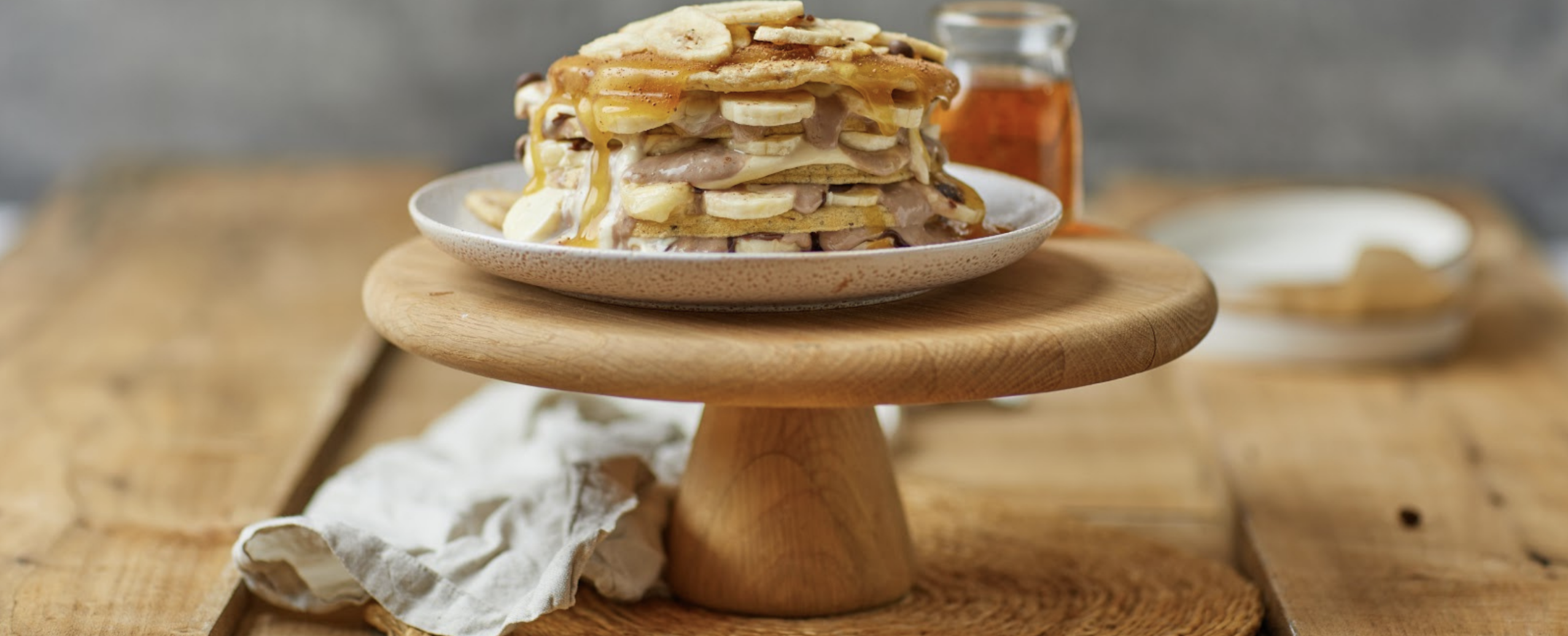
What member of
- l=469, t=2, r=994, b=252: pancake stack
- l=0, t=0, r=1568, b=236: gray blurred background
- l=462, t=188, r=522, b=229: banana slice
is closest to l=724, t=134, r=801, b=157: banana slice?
l=469, t=2, r=994, b=252: pancake stack

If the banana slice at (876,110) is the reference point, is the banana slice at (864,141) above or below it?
below

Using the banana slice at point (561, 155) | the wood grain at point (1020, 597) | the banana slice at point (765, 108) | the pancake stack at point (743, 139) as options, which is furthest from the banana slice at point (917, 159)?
the wood grain at point (1020, 597)

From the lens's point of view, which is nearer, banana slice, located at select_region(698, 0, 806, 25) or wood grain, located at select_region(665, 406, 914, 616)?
banana slice, located at select_region(698, 0, 806, 25)

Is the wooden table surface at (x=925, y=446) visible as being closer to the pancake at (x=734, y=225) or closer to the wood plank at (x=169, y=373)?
the wood plank at (x=169, y=373)

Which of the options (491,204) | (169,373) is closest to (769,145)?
(491,204)

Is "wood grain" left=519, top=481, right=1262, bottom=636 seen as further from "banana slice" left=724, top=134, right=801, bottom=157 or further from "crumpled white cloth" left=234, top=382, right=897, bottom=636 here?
"banana slice" left=724, top=134, right=801, bottom=157

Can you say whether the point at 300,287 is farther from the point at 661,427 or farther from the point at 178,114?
the point at 178,114

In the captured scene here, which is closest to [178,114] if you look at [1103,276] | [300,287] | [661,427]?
[300,287]

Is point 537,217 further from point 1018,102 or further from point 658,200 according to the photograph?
point 1018,102
